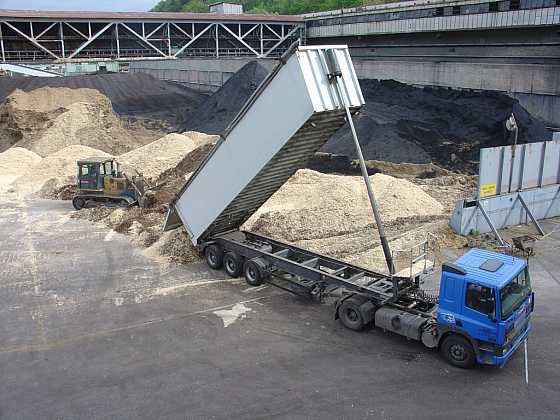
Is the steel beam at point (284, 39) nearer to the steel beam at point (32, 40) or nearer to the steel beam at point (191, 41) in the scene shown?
the steel beam at point (191, 41)

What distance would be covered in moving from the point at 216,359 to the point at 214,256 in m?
4.86

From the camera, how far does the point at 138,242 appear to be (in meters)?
17.6

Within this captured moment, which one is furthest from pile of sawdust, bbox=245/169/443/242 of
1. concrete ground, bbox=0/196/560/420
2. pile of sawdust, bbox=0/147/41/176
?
pile of sawdust, bbox=0/147/41/176

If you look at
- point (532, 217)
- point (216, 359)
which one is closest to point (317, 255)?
point (216, 359)

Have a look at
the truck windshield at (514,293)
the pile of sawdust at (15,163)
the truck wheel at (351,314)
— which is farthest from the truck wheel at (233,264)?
the pile of sawdust at (15,163)

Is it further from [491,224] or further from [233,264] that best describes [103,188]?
[491,224]

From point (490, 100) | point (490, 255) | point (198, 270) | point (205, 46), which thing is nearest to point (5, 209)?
point (198, 270)

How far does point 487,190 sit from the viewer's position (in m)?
17.2

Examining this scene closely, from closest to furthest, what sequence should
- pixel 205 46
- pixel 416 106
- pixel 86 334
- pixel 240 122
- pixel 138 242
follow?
pixel 86 334 → pixel 240 122 → pixel 138 242 → pixel 416 106 → pixel 205 46

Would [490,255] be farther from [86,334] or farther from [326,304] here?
[86,334]

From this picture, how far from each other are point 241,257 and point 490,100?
73.2ft

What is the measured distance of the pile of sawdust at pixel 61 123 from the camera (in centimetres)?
3272

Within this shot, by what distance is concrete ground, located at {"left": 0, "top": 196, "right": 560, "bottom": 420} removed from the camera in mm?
8898

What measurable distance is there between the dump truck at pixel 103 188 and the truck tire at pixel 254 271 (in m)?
8.81
